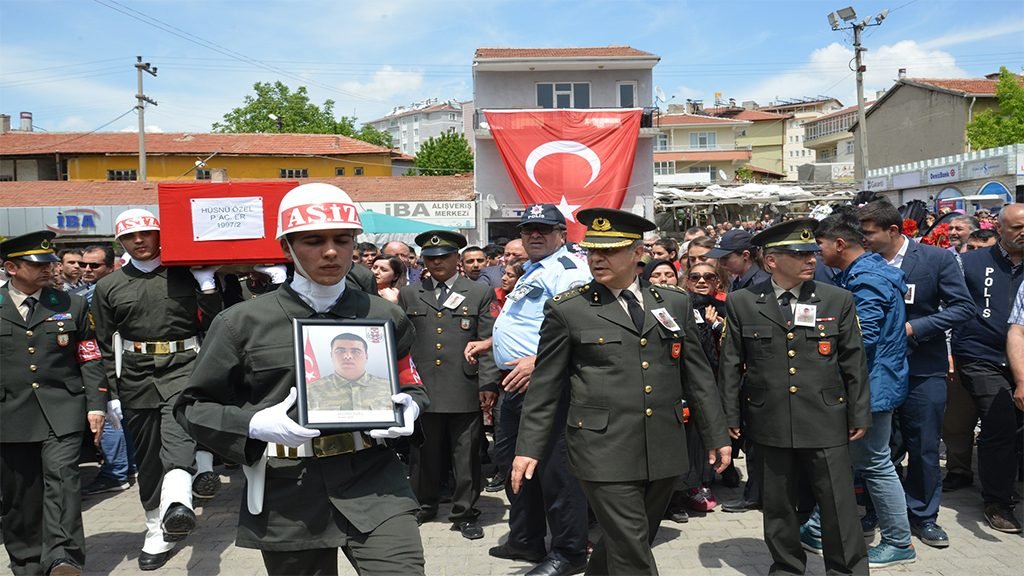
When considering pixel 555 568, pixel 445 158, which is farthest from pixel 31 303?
pixel 445 158

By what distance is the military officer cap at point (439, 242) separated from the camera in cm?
619

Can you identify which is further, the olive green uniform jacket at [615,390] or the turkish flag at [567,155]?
the turkish flag at [567,155]

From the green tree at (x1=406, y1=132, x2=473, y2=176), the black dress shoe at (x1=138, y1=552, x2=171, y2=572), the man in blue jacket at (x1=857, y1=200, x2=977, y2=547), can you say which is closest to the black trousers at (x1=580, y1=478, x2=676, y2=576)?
the man in blue jacket at (x1=857, y1=200, x2=977, y2=547)

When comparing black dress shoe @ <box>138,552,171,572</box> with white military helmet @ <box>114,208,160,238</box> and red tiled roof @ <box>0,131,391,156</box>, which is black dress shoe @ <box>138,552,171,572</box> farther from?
red tiled roof @ <box>0,131,391,156</box>

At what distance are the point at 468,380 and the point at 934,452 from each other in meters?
3.28

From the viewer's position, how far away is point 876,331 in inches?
187

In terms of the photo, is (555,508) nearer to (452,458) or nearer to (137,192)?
(452,458)

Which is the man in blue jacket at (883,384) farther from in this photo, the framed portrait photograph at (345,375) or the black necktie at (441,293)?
the framed portrait photograph at (345,375)

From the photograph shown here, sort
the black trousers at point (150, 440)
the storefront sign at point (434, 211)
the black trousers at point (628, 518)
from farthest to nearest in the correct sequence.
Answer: the storefront sign at point (434, 211)
the black trousers at point (150, 440)
the black trousers at point (628, 518)

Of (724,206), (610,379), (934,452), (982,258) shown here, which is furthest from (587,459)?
(724,206)

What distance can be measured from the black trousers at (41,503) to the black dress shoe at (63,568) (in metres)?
0.02

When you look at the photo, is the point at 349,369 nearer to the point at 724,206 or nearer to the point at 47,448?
the point at 47,448

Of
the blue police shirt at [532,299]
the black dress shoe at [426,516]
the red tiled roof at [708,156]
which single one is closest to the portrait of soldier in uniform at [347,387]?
the blue police shirt at [532,299]

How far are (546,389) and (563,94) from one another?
2995 cm
